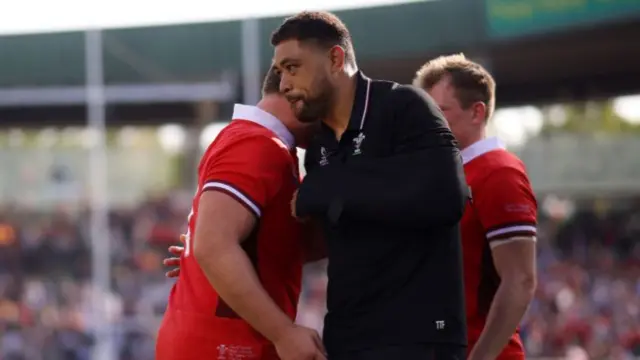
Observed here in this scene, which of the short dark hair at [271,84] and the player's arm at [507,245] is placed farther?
the player's arm at [507,245]

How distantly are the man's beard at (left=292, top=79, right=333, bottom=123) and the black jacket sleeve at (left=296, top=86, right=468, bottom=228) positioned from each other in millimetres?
177

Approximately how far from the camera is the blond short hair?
15.8 feet

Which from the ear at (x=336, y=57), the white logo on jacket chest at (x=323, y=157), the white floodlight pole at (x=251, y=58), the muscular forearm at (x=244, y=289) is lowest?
the muscular forearm at (x=244, y=289)

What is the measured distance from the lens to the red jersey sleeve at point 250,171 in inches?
150

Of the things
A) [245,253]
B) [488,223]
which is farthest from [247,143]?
[488,223]

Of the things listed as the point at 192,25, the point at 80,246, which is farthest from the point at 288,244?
the point at 80,246

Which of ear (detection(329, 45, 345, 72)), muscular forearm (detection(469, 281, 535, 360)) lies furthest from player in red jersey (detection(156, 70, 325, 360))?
muscular forearm (detection(469, 281, 535, 360))

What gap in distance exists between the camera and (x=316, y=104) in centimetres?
377

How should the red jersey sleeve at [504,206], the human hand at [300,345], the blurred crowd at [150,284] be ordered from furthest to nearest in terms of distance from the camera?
1. the blurred crowd at [150,284]
2. the red jersey sleeve at [504,206]
3. the human hand at [300,345]

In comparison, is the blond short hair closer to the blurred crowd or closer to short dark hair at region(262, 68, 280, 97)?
short dark hair at region(262, 68, 280, 97)

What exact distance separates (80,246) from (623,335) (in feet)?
39.3

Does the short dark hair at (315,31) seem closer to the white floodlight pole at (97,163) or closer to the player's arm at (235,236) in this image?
the player's arm at (235,236)

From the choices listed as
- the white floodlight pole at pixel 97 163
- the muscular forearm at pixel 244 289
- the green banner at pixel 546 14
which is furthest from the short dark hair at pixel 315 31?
the white floodlight pole at pixel 97 163

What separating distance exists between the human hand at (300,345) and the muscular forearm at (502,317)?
2.78ft
